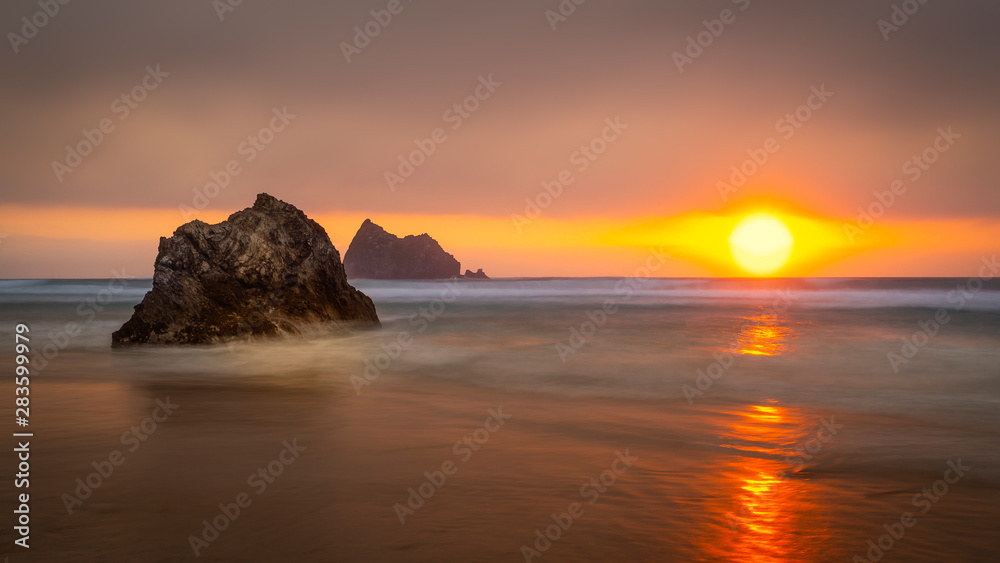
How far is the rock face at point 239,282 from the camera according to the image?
1936cm

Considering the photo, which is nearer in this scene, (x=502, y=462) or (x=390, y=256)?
(x=502, y=462)

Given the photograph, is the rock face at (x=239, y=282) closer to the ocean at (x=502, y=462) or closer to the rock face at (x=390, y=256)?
the ocean at (x=502, y=462)

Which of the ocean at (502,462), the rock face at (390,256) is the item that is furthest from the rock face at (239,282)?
the rock face at (390,256)

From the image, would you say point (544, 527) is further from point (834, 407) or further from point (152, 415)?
point (834, 407)

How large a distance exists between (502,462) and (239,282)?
50.6 feet

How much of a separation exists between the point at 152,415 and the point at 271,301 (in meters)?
11.7

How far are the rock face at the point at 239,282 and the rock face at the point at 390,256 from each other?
139971 mm

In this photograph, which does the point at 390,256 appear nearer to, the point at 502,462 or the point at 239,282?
the point at 239,282

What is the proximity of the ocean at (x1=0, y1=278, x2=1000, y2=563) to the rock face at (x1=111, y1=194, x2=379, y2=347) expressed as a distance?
2601 millimetres

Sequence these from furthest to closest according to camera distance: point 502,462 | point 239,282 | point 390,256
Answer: point 390,256
point 239,282
point 502,462

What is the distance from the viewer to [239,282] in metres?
20.3

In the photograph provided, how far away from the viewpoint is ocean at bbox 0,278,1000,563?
4781 millimetres

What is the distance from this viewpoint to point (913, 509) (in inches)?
224

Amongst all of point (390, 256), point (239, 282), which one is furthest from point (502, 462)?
point (390, 256)
